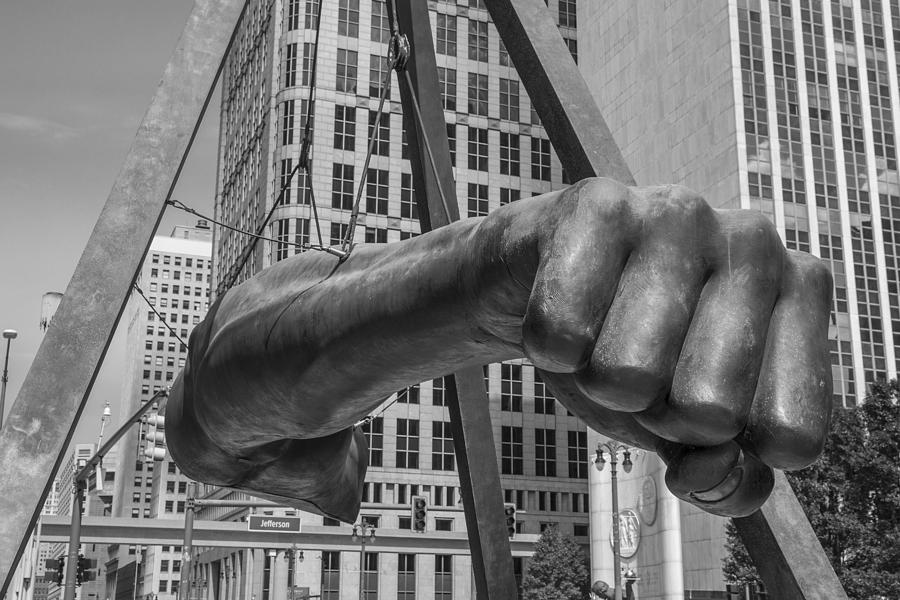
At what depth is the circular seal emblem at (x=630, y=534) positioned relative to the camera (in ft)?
200

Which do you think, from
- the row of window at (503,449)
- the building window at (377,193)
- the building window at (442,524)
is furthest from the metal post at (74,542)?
the building window at (377,193)

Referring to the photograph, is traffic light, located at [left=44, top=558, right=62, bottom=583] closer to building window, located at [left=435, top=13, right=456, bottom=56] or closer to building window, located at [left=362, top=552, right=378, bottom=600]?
building window, located at [left=362, top=552, right=378, bottom=600]

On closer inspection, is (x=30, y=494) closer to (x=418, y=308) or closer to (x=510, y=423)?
(x=418, y=308)

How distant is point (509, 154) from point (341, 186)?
16.3 m

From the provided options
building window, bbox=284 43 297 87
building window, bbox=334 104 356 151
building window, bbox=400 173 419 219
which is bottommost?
building window, bbox=400 173 419 219

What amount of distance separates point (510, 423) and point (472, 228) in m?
88.1

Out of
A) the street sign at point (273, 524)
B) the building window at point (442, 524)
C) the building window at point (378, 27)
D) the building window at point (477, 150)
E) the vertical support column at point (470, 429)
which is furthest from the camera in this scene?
the building window at point (477, 150)

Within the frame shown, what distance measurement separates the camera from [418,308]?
9.63 ft

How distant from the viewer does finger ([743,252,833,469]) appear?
103 inches

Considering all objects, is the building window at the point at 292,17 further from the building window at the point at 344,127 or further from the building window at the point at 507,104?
the building window at the point at 507,104

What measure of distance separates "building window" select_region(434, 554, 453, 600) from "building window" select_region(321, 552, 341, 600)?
747 centimetres

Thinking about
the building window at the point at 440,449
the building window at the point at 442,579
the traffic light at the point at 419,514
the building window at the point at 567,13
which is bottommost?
the building window at the point at 442,579

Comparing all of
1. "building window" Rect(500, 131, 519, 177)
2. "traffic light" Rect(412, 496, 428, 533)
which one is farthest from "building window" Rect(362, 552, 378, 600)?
"traffic light" Rect(412, 496, 428, 533)

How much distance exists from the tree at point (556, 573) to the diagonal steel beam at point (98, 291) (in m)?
68.8
